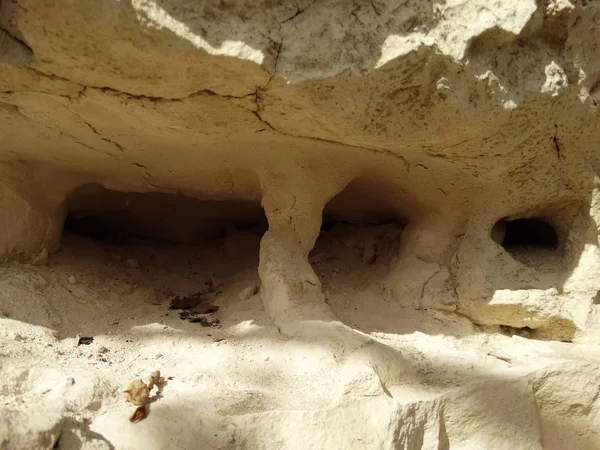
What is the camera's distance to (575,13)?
1.48 meters

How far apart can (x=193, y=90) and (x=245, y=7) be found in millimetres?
262

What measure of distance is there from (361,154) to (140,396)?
1.04 m

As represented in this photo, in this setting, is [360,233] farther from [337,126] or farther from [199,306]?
[337,126]

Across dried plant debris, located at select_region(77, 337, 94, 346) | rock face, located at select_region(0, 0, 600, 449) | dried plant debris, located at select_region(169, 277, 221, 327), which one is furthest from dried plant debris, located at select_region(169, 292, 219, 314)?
dried plant debris, located at select_region(77, 337, 94, 346)

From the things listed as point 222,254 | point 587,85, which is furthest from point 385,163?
point 222,254

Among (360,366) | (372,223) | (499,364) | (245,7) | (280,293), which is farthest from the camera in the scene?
(372,223)

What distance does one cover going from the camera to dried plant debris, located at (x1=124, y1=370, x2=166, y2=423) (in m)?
1.14

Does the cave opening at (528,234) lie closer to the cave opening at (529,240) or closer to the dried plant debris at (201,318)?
the cave opening at (529,240)

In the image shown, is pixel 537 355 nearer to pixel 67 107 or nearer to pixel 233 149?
Result: pixel 233 149

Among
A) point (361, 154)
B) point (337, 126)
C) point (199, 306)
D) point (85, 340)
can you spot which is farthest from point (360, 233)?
point (85, 340)

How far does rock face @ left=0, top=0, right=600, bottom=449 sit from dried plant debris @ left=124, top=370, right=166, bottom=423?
66 mm

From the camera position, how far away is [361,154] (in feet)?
5.60

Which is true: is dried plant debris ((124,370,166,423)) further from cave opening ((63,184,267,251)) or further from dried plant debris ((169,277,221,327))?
cave opening ((63,184,267,251))

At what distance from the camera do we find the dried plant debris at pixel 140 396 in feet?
3.74
